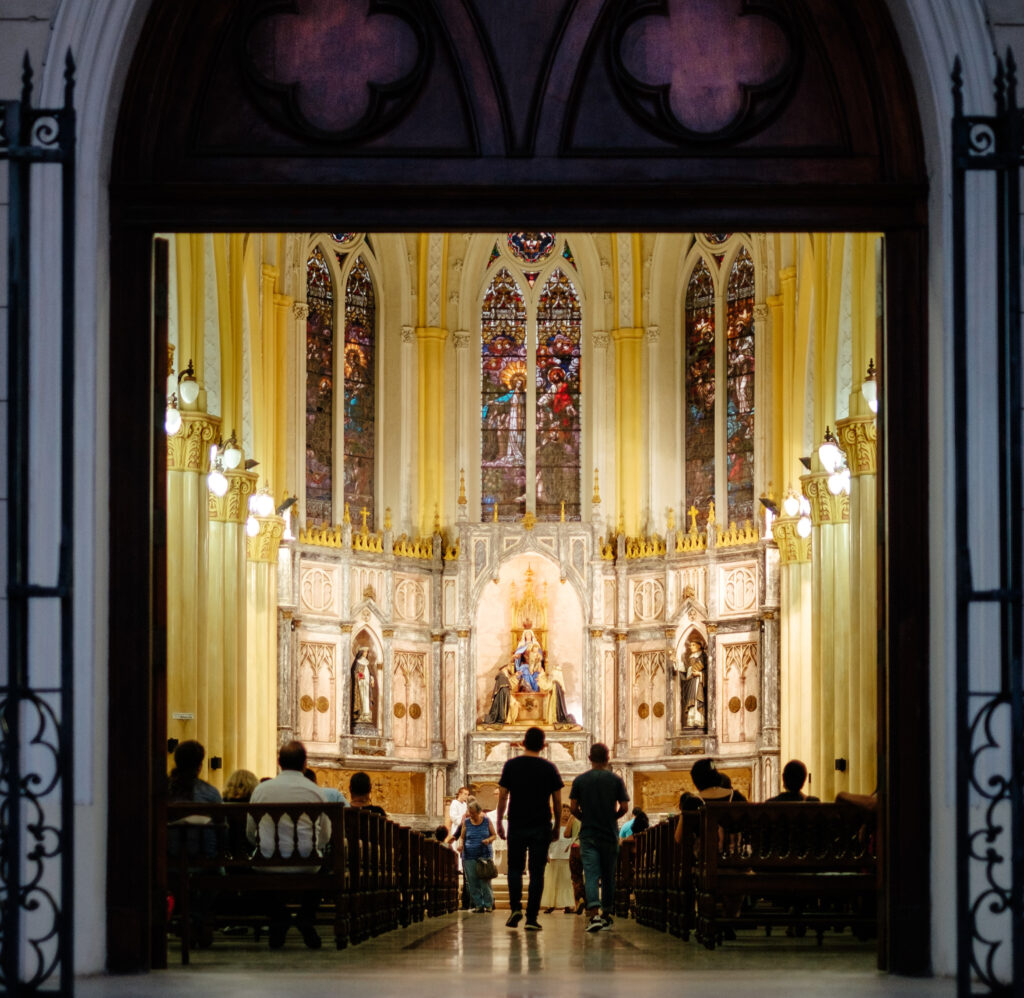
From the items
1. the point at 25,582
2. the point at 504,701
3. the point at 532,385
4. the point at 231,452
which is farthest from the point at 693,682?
the point at 25,582

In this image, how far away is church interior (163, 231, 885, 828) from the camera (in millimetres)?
27406

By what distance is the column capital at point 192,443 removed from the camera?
20859 mm

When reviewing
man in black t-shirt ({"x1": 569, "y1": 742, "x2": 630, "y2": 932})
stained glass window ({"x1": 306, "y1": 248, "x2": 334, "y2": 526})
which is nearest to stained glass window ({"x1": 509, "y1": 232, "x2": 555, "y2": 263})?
stained glass window ({"x1": 306, "y1": 248, "x2": 334, "y2": 526})

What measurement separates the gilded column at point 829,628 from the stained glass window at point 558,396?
7242 millimetres

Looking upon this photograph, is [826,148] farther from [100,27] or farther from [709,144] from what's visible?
[100,27]

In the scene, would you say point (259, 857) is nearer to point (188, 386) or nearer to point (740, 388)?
point (188, 386)

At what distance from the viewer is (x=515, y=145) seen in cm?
930

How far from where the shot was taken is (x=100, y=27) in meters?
8.75

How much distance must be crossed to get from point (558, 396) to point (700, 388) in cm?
235

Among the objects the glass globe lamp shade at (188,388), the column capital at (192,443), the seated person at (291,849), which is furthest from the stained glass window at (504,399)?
the seated person at (291,849)

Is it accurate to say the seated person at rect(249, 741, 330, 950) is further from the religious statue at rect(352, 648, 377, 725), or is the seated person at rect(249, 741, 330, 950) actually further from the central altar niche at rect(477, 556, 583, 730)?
the central altar niche at rect(477, 556, 583, 730)

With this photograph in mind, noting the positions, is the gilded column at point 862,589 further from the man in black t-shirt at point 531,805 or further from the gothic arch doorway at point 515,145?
the gothic arch doorway at point 515,145

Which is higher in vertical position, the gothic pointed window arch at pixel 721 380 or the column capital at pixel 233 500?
the gothic pointed window arch at pixel 721 380

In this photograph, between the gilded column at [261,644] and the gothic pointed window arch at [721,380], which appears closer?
the gilded column at [261,644]
